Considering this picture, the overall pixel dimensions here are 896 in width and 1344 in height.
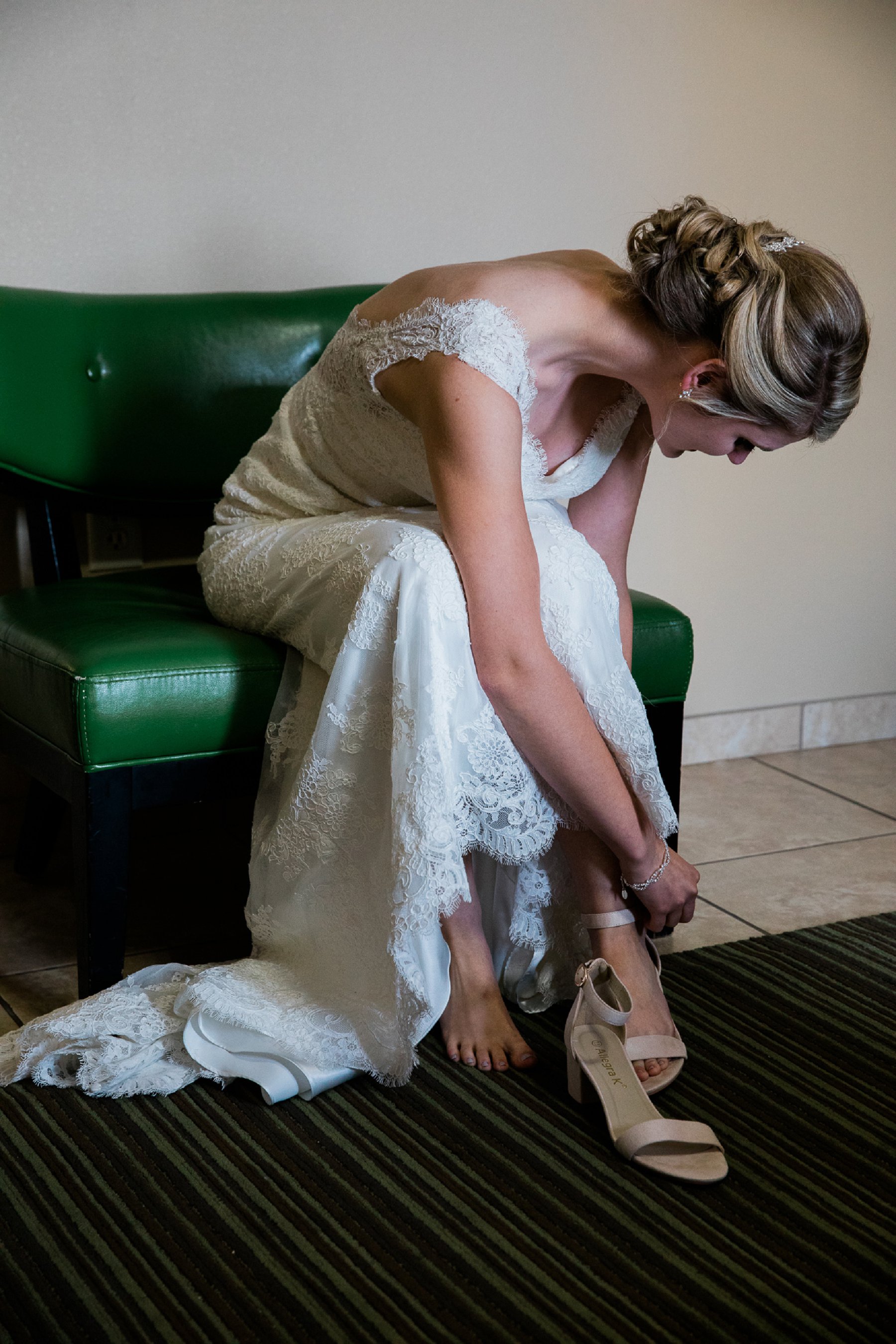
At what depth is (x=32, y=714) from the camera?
5.10 ft

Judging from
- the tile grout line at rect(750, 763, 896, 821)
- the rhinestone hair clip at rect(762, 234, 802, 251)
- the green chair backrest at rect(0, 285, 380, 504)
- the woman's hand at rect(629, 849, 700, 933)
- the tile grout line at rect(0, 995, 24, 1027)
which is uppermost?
the rhinestone hair clip at rect(762, 234, 802, 251)

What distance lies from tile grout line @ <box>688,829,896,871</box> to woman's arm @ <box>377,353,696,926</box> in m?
0.81

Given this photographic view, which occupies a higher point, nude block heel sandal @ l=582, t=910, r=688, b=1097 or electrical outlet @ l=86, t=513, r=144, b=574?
electrical outlet @ l=86, t=513, r=144, b=574

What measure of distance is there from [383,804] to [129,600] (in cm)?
57

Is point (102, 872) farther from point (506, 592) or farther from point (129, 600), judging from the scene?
point (506, 592)

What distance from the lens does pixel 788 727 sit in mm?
2893

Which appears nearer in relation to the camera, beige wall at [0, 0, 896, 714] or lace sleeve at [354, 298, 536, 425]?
lace sleeve at [354, 298, 536, 425]

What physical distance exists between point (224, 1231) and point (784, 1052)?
70 centimetres

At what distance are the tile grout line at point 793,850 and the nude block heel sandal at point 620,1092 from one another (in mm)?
804

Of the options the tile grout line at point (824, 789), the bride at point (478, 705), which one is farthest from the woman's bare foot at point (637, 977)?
the tile grout line at point (824, 789)

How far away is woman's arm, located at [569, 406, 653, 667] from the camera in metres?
1.68

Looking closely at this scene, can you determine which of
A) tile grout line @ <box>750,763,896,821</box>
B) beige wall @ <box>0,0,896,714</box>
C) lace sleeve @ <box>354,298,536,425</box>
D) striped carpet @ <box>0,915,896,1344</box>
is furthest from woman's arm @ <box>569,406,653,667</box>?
tile grout line @ <box>750,763,896,821</box>

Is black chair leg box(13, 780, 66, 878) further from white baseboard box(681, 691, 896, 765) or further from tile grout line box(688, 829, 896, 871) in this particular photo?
white baseboard box(681, 691, 896, 765)

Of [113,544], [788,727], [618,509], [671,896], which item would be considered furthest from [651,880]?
[788,727]
